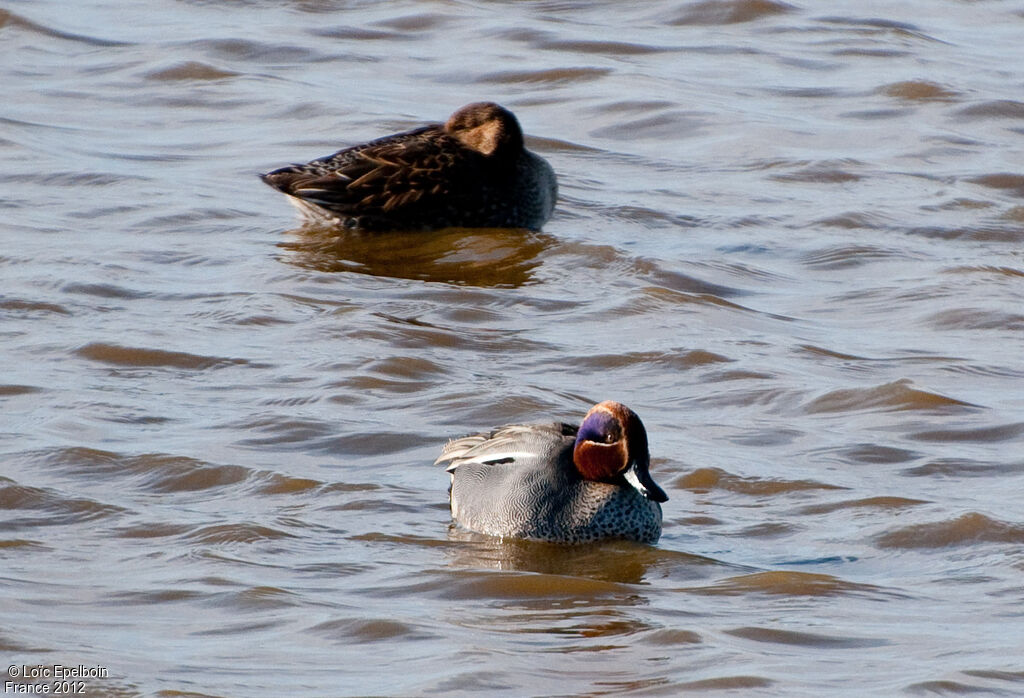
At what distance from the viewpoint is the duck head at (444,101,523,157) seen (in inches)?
437

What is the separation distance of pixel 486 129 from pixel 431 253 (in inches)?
35.2

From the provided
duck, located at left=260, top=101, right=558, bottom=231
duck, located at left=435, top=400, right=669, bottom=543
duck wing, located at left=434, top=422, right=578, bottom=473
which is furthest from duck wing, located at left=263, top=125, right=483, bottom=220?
duck, located at left=435, top=400, right=669, bottom=543

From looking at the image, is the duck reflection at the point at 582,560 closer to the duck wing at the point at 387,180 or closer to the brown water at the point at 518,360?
the brown water at the point at 518,360

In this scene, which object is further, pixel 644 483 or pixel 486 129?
pixel 486 129

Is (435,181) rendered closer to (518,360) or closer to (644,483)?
(518,360)

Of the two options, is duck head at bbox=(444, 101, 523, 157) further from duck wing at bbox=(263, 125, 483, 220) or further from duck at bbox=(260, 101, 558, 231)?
duck wing at bbox=(263, 125, 483, 220)

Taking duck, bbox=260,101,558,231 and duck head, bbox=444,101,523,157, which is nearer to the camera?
duck, bbox=260,101,558,231

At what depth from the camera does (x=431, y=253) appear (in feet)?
35.4

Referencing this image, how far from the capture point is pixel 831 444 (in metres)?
7.76

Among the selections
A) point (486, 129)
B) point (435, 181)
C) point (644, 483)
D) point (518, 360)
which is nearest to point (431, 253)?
point (435, 181)

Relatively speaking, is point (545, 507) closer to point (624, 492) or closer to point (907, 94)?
point (624, 492)

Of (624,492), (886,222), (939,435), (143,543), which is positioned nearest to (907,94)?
(886,222)

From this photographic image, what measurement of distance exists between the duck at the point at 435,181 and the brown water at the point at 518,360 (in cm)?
16

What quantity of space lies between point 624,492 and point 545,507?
29 cm
